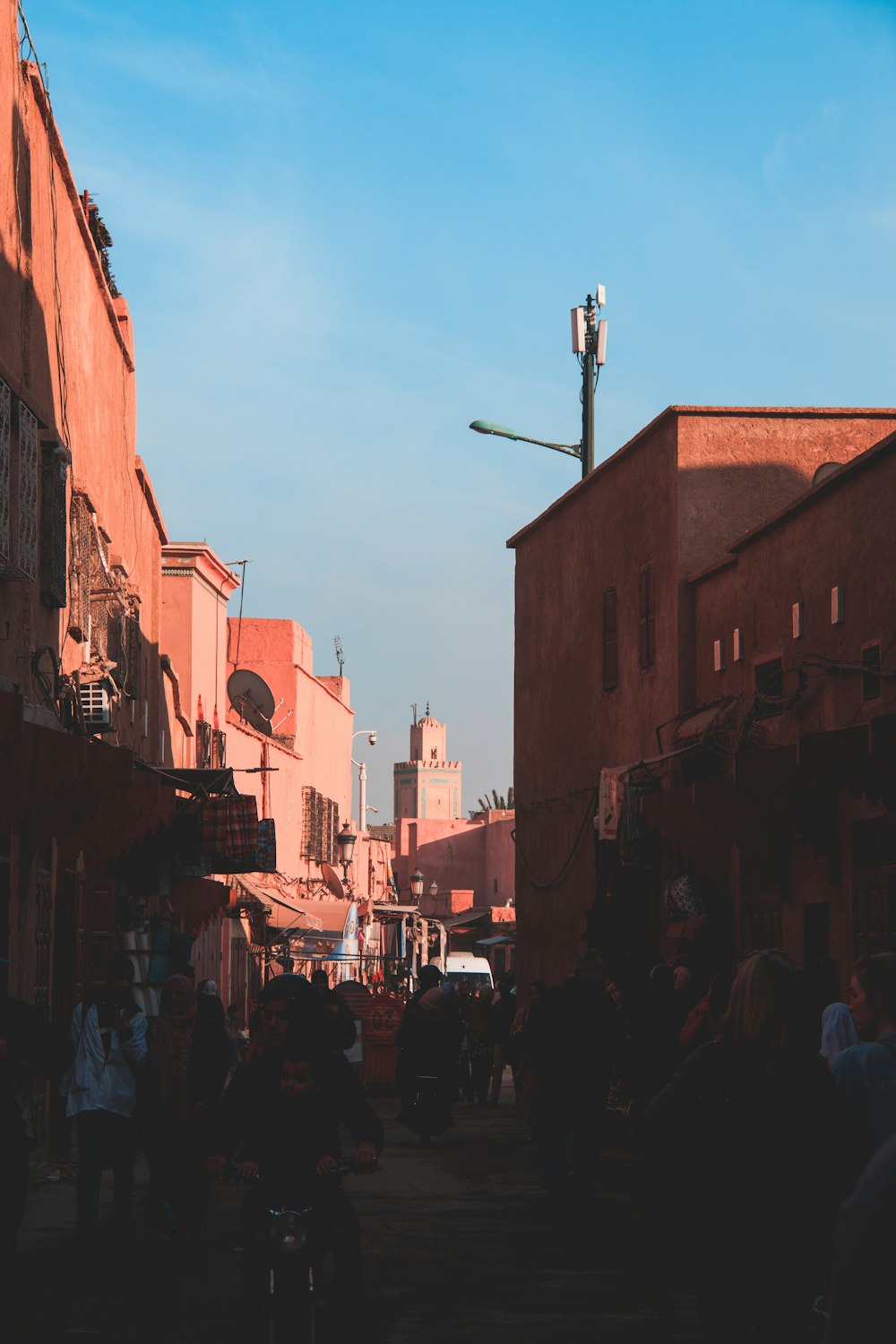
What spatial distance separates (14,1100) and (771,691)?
1234 centimetres

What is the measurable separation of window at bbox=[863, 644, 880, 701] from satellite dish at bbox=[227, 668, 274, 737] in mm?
36396

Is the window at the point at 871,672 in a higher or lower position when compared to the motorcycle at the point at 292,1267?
higher

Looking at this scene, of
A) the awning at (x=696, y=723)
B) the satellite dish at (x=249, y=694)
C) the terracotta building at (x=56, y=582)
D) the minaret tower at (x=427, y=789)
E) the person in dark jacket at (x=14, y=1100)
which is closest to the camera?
the person in dark jacket at (x=14, y=1100)

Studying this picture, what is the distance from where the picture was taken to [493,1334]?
322 inches

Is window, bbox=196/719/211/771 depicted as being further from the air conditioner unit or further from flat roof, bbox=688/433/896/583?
the air conditioner unit

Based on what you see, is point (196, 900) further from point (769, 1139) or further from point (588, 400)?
point (769, 1139)

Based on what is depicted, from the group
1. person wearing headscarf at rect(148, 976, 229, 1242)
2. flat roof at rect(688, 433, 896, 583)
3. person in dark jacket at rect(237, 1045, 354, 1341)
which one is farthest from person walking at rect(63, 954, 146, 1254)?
flat roof at rect(688, 433, 896, 583)

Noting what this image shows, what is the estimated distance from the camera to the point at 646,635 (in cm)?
2206

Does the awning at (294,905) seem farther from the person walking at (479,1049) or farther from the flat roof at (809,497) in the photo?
the flat roof at (809,497)

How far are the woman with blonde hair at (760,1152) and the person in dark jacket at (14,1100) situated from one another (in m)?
2.08

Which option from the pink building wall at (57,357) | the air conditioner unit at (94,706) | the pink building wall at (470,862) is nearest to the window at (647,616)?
the pink building wall at (57,357)

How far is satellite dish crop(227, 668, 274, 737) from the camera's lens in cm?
5094

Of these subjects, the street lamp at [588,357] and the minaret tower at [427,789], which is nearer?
the street lamp at [588,357]

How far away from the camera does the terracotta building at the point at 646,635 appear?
19719 mm
